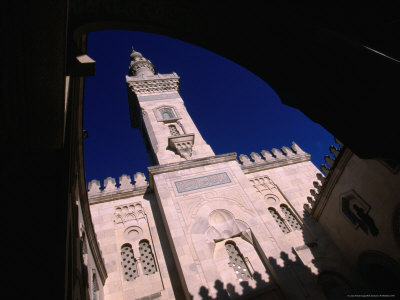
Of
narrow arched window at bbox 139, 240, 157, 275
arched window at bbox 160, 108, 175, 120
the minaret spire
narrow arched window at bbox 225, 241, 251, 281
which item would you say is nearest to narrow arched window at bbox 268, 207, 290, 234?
narrow arched window at bbox 225, 241, 251, 281

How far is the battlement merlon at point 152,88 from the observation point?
14.2 meters

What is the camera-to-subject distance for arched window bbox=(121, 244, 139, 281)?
757 centimetres

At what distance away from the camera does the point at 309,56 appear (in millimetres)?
2965

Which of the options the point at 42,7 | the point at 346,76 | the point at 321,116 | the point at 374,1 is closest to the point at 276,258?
the point at 321,116

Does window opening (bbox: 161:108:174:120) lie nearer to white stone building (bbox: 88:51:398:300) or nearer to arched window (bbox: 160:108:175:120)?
arched window (bbox: 160:108:175:120)

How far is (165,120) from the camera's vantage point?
1237cm

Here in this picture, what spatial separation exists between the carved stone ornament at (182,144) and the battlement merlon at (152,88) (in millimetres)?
4068

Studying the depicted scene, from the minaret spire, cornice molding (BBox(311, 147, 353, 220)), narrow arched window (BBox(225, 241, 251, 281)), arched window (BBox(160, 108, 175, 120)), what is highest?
the minaret spire

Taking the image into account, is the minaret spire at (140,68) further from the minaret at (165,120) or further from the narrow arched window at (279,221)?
the narrow arched window at (279,221)

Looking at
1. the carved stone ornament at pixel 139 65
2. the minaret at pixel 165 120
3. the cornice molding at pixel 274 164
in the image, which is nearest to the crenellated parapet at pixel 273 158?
the cornice molding at pixel 274 164

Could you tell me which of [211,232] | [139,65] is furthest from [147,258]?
[139,65]

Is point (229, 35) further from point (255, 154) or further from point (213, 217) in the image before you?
point (255, 154)

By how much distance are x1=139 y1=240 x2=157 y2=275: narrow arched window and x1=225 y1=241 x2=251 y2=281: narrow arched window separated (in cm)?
235

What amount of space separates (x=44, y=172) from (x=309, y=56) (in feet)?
10.0
